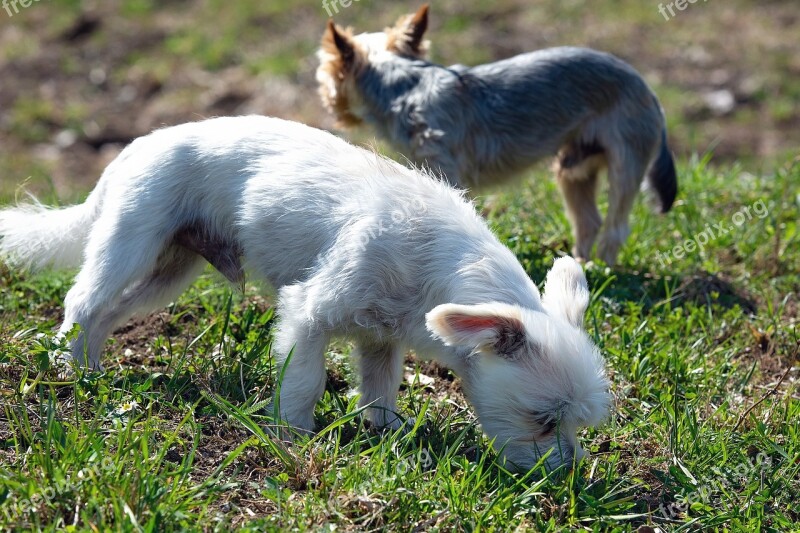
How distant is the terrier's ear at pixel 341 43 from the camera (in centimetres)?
613

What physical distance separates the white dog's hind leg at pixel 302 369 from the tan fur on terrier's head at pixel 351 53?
2.75m

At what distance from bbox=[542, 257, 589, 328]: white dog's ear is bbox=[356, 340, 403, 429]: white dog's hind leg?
2.32 feet

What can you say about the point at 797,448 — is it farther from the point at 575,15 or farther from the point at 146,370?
the point at 575,15

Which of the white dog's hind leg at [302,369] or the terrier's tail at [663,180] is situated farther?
the terrier's tail at [663,180]

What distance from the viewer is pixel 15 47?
12492 millimetres

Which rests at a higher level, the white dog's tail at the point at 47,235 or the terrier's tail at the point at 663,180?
the white dog's tail at the point at 47,235

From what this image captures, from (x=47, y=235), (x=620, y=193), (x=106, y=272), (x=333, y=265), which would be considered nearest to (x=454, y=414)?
(x=333, y=265)

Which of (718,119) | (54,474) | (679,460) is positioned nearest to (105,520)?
(54,474)

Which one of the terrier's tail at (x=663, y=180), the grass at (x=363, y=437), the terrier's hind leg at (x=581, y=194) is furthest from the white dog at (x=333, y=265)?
the terrier's tail at (x=663, y=180)

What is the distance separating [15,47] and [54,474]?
1077cm

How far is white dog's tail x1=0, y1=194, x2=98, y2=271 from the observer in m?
4.45

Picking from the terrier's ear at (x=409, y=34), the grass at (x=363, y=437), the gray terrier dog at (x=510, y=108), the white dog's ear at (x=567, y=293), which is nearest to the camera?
the grass at (x=363, y=437)

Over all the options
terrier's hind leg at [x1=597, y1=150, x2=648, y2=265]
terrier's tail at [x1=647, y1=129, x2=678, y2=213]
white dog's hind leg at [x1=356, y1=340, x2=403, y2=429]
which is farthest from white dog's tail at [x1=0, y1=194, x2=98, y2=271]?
terrier's tail at [x1=647, y1=129, x2=678, y2=213]

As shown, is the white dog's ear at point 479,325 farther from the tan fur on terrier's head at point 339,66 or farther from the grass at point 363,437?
the tan fur on terrier's head at point 339,66
